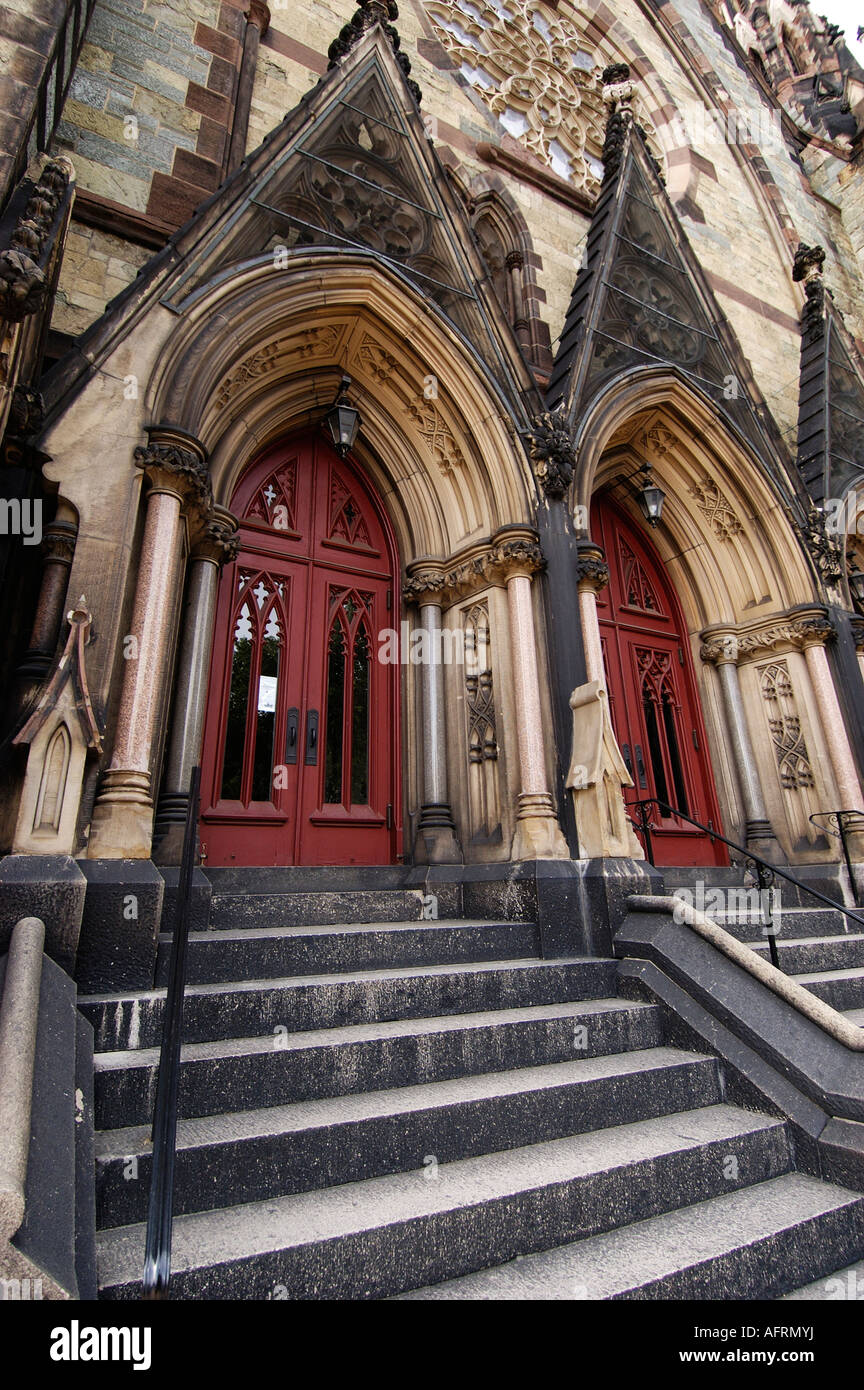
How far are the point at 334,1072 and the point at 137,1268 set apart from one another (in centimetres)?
99

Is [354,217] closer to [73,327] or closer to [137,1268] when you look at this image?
[73,327]

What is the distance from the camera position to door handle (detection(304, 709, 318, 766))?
17.6ft

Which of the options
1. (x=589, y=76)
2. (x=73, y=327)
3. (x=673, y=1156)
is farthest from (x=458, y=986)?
(x=589, y=76)

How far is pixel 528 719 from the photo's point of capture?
494 centimetres

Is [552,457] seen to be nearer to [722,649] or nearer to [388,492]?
[388,492]

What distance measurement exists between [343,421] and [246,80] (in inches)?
156

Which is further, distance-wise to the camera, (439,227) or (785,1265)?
(439,227)

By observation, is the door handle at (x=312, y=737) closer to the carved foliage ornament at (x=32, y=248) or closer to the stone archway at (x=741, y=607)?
the carved foliage ornament at (x=32, y=248)

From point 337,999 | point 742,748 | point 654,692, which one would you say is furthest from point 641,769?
point 337,999

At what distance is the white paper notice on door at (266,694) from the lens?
531cm

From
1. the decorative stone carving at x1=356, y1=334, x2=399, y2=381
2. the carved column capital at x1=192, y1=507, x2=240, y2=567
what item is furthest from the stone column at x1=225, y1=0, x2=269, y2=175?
the carved column capital at x1=192, y1=507, x2=240, y2=567

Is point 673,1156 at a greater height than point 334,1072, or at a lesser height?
lesser

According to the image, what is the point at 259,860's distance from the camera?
4973mm

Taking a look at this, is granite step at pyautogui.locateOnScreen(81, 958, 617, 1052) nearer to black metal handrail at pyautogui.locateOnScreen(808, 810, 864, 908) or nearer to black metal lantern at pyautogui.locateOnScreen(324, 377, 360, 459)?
black metal handrail at pyautogui.locateOnScreen(808, 810, 864, 908)
